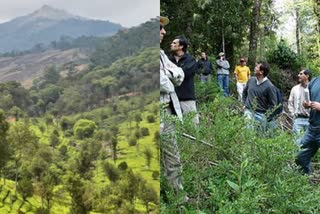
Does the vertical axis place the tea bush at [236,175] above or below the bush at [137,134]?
below

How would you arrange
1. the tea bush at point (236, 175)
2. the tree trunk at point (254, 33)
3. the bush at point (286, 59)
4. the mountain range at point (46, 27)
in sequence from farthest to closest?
the bush at point (286, 59) → the tree trunk at point (254, 33) → the tea bush at point (236, 175) → the mountain range at point (46, 27)

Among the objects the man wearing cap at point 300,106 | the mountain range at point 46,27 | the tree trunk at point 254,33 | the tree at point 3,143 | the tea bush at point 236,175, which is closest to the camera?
the tree at point 3,143

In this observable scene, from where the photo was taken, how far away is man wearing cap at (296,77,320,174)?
18.3 ft

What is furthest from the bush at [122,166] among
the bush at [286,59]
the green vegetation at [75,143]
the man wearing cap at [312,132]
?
the bush at [286,59]

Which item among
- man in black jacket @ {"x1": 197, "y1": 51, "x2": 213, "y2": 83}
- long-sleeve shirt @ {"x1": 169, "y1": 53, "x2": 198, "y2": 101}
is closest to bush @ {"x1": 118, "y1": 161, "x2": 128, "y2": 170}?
long-sleeve shirt @ {"x1": 169, "y1": 53, "x2": 198, "y2": 101}

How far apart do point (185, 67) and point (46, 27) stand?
126 inches

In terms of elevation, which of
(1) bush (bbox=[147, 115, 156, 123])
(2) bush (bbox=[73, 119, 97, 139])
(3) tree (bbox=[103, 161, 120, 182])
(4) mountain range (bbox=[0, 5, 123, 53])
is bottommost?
(3) tree (bbox=[103, 161, 120, 182])

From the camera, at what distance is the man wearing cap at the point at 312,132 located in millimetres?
5566

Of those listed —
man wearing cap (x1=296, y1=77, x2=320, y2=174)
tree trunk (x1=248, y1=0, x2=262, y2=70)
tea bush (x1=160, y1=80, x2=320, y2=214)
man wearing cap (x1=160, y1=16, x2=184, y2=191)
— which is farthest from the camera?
tree trunk (x1=248, y1=0, x2=262, y2=70)

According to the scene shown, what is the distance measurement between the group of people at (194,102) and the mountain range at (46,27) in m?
1.33

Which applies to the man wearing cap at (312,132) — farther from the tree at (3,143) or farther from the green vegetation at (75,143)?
the tree at (3,143)

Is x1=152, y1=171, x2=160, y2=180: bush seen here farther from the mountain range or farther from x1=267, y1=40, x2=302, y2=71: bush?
x1=267, y1=40, x2=302, y2=71: bush

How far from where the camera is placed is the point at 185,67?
5867 millimetres

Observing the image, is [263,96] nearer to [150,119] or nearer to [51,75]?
[150,119]
